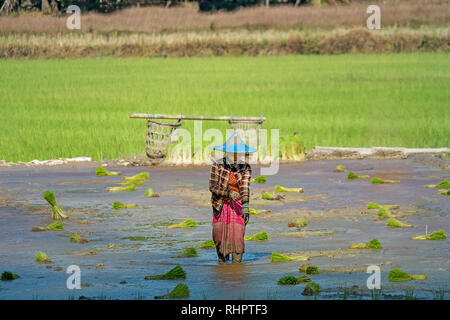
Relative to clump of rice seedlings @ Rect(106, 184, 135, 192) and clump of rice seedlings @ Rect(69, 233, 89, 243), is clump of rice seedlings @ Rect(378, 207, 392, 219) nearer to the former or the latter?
clump of rice seedlings @ Rect(69, 233, 89, 243)

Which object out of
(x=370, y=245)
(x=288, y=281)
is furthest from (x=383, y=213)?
(x=288, y=281)

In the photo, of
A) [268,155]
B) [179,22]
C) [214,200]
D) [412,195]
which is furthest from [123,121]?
[179,22]

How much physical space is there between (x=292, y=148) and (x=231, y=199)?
8193 mm

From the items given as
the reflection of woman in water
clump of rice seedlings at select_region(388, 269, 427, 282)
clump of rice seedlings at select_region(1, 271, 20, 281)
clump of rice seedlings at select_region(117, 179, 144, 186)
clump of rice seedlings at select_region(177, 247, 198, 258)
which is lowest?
clump of rice seedlings at select_region(117, 179, 144, 186)

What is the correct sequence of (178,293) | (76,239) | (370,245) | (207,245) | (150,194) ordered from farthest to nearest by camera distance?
(150,194) < (76,239) < (207,245) < (370,245) < (178,293)

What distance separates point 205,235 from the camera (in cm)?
1098

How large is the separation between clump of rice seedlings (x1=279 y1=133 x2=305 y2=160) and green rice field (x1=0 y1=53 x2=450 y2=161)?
5.34 feet

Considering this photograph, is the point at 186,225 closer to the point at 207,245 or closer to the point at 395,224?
the point at 207,245

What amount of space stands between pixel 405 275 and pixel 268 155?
9169 mm

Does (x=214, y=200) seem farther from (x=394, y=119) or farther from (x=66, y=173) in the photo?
(x=394, y=119)

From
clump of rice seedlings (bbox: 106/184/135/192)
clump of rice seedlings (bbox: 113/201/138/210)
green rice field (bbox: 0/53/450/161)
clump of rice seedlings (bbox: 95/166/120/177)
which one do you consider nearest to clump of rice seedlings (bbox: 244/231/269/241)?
clump of rice seedlings (bbox: 113/201/138/210)

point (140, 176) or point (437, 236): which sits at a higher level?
point (437, 236)

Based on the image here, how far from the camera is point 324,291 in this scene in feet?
25.9

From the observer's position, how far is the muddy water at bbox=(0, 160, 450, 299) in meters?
8.20
